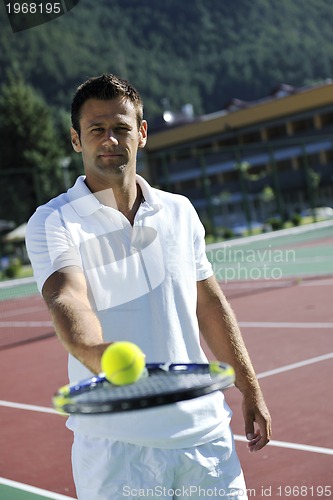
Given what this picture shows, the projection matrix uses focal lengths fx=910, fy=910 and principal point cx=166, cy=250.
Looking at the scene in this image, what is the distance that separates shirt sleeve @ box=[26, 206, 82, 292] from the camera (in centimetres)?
247

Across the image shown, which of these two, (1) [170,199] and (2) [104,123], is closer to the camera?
(2) [104,123]

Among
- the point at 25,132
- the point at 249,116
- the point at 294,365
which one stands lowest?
the point at 249,116

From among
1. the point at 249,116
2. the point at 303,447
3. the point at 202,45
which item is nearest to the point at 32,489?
the point at 303,447

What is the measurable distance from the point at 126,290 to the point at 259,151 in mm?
58851

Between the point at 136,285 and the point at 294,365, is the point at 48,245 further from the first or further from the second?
the point at 294,365

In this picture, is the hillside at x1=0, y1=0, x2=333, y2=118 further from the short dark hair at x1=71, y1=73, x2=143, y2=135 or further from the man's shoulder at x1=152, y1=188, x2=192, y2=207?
the short dark hair at x1=71, y1=73, x2=143, y2=135

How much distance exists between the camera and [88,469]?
254 cm

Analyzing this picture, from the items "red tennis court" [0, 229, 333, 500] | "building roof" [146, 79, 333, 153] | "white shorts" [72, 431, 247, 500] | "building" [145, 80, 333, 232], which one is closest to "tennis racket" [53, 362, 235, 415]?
"white shorts" [72, 431, 247, 500]

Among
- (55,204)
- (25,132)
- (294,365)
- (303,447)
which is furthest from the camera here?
(25,132)

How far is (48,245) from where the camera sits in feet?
8.21

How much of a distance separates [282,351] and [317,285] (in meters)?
5.22

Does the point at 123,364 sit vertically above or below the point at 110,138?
below

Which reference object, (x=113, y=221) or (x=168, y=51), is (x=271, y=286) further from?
(x=168, y=51)

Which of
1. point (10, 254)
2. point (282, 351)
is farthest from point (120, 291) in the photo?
point (10, 254)
